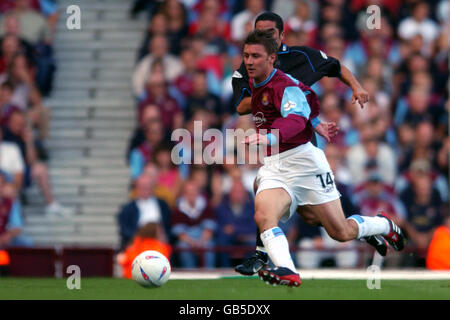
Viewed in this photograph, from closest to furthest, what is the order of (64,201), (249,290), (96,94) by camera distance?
(249,290) → (64,201) → (96,94)

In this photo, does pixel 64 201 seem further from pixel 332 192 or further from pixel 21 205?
pixel 332 192

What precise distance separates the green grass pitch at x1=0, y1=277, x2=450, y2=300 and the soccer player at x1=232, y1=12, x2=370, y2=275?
0.29 meters

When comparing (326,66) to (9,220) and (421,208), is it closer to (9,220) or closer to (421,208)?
(421,208)

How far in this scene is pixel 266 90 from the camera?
324 inches

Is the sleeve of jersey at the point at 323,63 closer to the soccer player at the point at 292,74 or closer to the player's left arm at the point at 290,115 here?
the soccer player at the point at 292,74

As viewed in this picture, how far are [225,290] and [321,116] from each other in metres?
5.85

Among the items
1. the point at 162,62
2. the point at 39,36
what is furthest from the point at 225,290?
the point at 39,36

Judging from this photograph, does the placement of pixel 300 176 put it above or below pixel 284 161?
below

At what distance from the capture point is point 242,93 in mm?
8852

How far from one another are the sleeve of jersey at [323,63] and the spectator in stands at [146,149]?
16.2ft

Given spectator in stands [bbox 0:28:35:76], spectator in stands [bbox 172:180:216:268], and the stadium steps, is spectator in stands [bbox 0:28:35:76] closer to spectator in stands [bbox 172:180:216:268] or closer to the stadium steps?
the stadium steps

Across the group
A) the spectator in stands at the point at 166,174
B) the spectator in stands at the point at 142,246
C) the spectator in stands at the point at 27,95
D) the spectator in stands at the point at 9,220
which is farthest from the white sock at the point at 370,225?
the spectator in stands at the point at 27,95

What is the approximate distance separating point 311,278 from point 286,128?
8.76 feet
